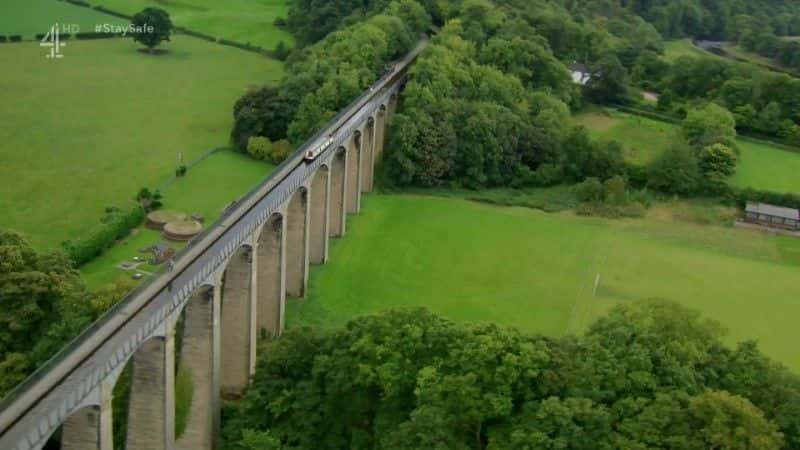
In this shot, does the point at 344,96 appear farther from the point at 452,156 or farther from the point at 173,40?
the point at 173,40

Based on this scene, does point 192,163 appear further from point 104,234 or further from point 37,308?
point 37,308

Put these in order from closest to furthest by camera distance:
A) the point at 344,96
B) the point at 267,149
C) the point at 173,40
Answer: the point at 344,96, the point at 267,149, the point at 173,40

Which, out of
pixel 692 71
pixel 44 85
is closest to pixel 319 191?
pixel 44 85

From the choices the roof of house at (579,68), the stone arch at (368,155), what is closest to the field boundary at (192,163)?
the stone arch at (368,155)

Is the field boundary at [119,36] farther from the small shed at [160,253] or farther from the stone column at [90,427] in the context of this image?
the stone column at [90,427]

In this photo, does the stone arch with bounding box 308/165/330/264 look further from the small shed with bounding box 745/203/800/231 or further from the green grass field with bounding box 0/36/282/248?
the small shed with bounding box 745/203/800/231

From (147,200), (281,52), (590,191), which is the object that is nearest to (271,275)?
(147,200)

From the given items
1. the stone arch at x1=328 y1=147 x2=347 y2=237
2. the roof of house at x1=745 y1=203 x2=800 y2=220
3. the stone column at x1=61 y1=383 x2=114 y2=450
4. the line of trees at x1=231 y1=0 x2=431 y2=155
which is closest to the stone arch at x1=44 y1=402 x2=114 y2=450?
the stone column at x1=61 y1=383 x2=114 y2=450
